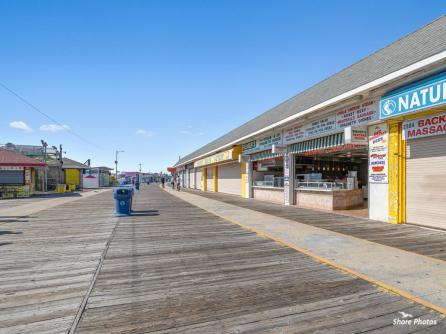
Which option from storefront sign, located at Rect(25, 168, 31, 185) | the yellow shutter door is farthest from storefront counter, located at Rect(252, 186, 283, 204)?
the yellow shutter door

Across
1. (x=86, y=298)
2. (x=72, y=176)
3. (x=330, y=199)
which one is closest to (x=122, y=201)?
(x=86, y=298)

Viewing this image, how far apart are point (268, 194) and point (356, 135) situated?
10009mm

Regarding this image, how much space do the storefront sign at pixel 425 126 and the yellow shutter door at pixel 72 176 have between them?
155 feet

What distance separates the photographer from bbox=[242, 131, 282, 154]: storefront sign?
18.0m

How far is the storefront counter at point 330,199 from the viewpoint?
547 inches

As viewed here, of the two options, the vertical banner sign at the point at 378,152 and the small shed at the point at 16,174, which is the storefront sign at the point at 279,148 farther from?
the small shed at the point at 16,174

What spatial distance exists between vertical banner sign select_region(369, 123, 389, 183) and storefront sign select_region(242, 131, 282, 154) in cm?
708

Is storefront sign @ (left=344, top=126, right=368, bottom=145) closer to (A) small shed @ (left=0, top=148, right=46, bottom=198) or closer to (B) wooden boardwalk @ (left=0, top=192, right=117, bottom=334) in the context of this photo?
(B) wooden boardwalk @ (left=0, top=192, right=117, bottom=334)

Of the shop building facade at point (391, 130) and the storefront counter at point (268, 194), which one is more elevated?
the shop building facade at point (391, 130)

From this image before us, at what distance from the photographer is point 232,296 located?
393 cm

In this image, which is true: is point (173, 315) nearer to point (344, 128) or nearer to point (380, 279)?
point (380, 279)

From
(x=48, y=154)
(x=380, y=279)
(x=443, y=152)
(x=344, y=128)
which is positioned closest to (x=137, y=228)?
(x=380, y=279)

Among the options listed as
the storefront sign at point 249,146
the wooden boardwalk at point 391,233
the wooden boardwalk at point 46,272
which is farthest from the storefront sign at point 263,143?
the wooden boardwalk at point 46,272

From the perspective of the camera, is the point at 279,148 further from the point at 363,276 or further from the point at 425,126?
the point at 363,276
